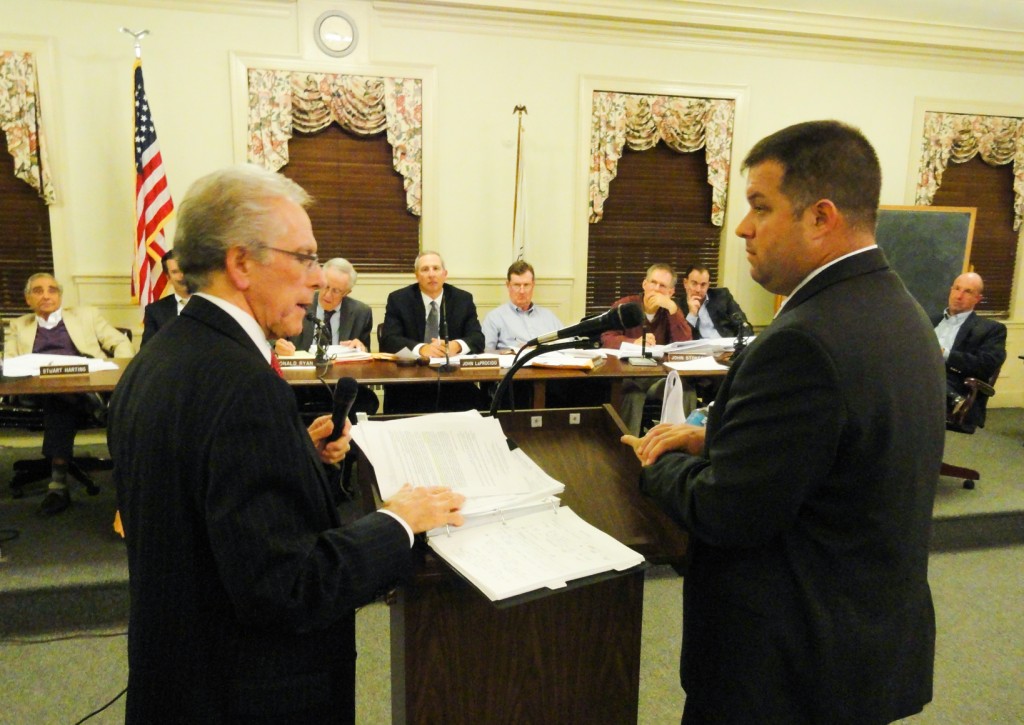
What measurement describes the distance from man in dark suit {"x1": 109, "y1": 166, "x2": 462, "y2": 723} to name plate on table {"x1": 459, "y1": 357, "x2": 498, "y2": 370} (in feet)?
7.15

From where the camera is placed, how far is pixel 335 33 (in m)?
4.31

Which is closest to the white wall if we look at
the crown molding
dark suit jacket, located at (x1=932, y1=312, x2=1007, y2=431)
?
the crown molding

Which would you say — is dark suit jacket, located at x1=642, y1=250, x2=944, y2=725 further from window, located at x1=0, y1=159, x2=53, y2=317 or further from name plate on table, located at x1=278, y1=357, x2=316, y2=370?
window, located at x1=0, y1=159, x2=53, y2=317

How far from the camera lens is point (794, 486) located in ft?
2.91

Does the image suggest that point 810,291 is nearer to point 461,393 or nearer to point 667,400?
point 667,400

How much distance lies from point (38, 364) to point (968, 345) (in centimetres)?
474

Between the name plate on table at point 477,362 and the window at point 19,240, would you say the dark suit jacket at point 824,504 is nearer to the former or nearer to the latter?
the name plate on table at point 477,362

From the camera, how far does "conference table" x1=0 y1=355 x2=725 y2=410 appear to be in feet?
8.70

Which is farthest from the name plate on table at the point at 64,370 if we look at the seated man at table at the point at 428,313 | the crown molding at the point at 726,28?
the crown molding at the point at 726,28

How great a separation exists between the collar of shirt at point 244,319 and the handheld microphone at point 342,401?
166mm

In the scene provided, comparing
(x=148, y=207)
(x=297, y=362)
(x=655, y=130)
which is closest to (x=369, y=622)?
(x=297, y=362)

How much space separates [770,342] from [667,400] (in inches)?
21.2

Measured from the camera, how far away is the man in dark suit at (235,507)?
812 millimetres

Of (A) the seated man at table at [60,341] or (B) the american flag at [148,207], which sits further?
(B) the american flag at [148,207]
